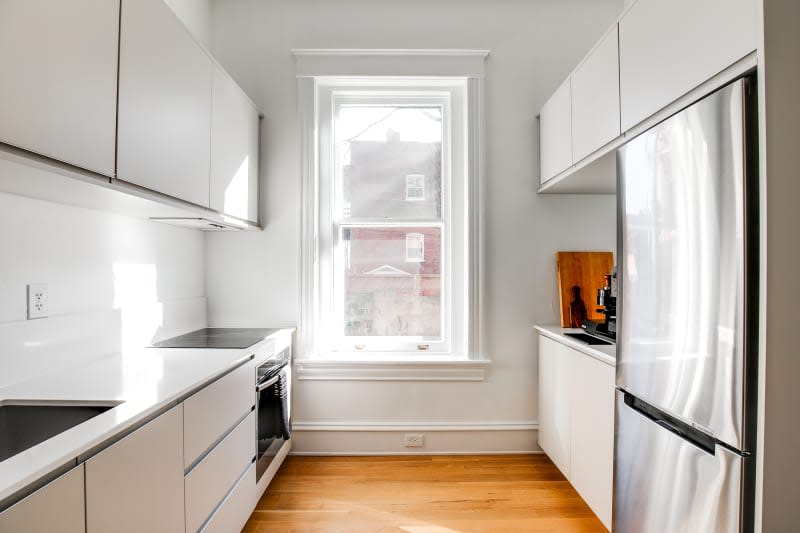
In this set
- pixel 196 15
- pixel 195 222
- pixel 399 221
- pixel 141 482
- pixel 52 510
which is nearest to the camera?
pixel 52 510

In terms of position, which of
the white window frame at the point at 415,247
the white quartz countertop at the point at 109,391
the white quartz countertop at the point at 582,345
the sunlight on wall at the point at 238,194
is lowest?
the white quartz countertop at the point at 109,391

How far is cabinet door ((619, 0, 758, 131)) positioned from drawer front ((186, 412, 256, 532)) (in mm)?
2011

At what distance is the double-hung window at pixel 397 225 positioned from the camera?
2781mm

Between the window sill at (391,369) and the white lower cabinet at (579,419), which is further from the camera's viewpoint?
the window sill at (391,369)

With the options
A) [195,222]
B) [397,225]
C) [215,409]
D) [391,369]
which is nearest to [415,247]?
[397,225]

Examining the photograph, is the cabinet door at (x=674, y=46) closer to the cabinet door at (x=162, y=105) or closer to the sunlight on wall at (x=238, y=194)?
the cabinet door at (x=162, y=105)

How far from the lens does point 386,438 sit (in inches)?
105

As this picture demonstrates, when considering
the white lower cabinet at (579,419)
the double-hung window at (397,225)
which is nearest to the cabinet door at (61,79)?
the double-hung window at (397,225)

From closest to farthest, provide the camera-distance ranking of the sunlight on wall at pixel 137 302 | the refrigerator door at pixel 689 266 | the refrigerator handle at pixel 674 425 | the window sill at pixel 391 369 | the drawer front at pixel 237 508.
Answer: the refrigerator door at pixel 689 266 < the refrigerator handle at pixel 674 425 < the drawer front at pixel 237 508 < the sunlight on wall at pixel 137 302 < the window sill at pixel 391 369

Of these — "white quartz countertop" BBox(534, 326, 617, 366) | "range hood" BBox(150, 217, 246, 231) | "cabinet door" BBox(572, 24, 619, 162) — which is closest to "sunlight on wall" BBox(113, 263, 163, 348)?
"range hood" BBox(150, 217, 246, 231)

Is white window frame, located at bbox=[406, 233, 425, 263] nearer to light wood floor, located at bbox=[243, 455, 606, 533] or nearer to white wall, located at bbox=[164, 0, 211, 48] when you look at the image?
light wood floor, located at bbox=[243, 455, 606, 533]

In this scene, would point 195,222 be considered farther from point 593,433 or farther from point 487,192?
point 593,433

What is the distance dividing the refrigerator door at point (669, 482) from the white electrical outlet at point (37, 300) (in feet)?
6.99

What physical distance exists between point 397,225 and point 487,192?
0.63 metres
